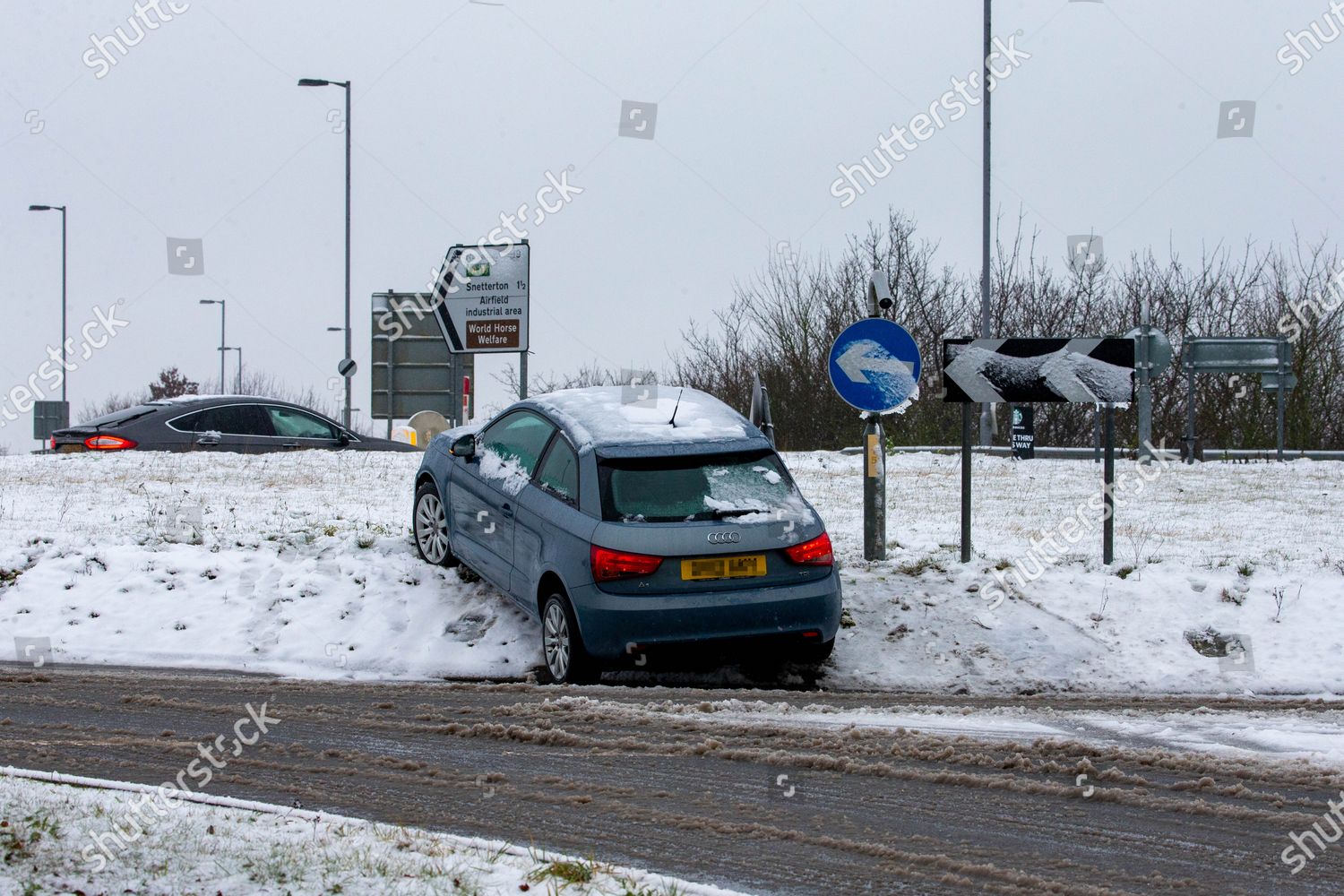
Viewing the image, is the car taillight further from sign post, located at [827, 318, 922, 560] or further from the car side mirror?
sign post, located at [827, 318, 922, 560]

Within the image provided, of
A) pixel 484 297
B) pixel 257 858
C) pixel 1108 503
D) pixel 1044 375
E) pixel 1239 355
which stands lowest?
pixel 257 858

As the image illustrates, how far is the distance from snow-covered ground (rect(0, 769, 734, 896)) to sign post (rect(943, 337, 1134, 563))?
22.0 ft

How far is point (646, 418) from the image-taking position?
28.7ft

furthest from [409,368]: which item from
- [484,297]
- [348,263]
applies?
[484,297]

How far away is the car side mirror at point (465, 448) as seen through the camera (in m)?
9.72

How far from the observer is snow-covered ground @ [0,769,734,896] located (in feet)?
12.8

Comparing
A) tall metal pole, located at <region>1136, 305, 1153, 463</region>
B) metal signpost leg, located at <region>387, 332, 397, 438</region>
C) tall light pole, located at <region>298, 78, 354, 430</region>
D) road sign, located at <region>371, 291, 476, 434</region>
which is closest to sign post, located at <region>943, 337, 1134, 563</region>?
tall metal pole, located at <region>1136, 305, 1153, 463</region>

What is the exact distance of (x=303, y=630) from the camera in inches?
373

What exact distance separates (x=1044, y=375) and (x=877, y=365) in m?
1.27

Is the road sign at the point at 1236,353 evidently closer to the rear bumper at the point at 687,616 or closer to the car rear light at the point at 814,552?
the car rear light at the point at 814,552

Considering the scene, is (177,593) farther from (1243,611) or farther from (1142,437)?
(1142,437)

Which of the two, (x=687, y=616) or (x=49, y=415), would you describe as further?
(x=49, y=415)

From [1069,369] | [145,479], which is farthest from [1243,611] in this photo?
[145,479]

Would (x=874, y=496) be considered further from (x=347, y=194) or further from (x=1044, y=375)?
(x=347, y=194)
